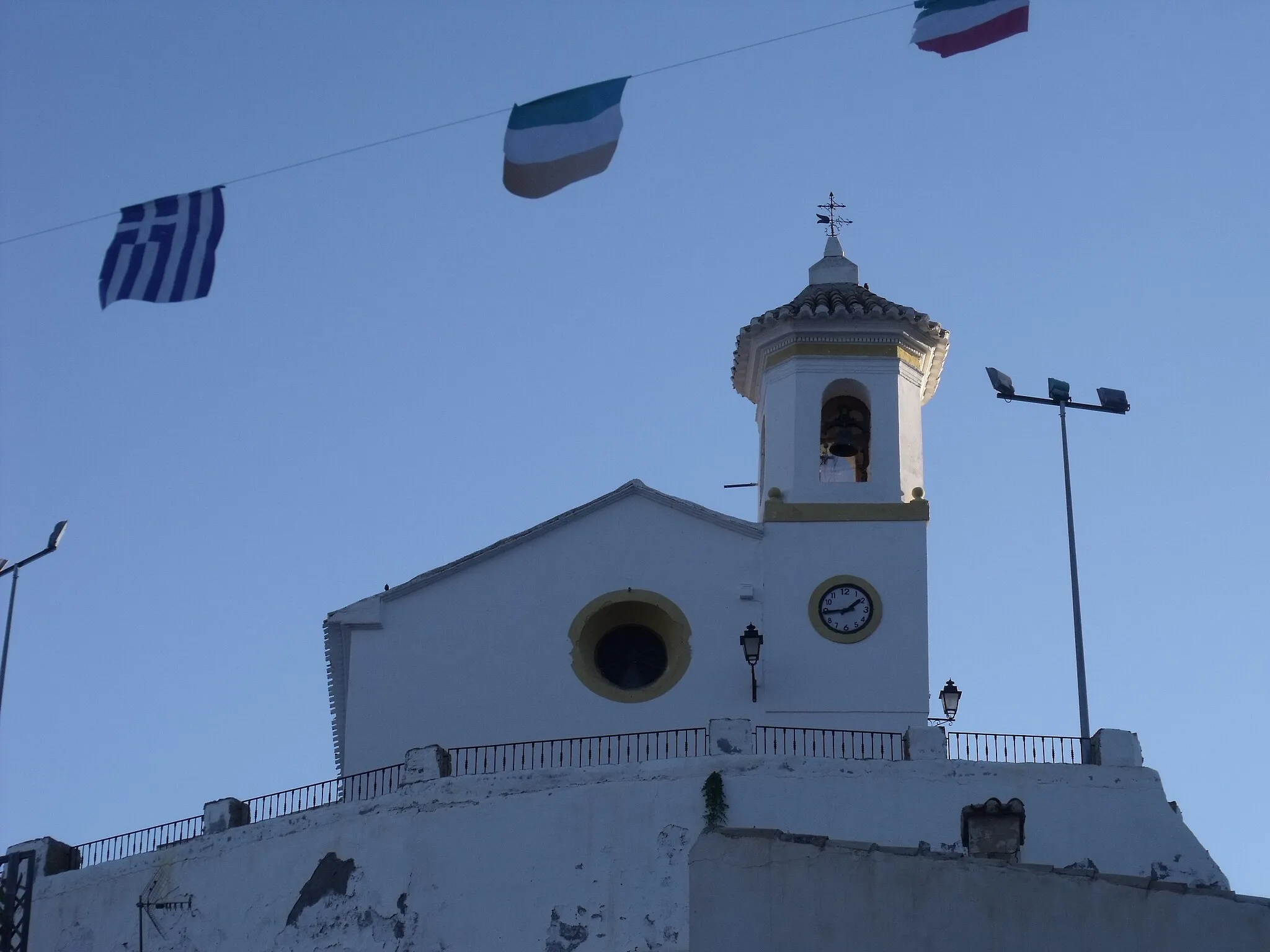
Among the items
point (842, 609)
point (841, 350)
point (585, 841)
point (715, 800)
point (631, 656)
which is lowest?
point (585, 841)

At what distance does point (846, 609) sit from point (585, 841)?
5466 mm

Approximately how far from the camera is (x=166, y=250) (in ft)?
79.5

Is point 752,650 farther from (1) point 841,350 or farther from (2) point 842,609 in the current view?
(1) point 841,350

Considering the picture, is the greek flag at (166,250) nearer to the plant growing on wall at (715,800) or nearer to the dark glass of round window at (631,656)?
the plant growing on wall at (715,800)

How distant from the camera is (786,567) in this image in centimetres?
3186

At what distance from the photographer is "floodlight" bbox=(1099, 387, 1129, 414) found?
33062mm

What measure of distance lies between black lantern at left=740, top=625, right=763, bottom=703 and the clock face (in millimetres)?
1029

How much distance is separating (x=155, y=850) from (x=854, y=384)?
11.7 meters

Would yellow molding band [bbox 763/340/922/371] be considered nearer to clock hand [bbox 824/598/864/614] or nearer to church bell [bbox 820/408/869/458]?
church bell [bbox 820/408/869/458]

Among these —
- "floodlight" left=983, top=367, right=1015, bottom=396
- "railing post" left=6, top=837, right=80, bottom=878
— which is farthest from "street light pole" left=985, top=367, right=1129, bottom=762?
"railing post" left=6, top=837, right=80, bottom=878

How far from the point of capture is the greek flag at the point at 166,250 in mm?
24188

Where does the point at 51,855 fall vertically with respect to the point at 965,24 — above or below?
below

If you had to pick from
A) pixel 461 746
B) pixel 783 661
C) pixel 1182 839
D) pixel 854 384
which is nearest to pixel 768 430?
pixel 854 384

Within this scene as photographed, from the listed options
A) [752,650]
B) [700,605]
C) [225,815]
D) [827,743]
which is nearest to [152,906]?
[225,815]
